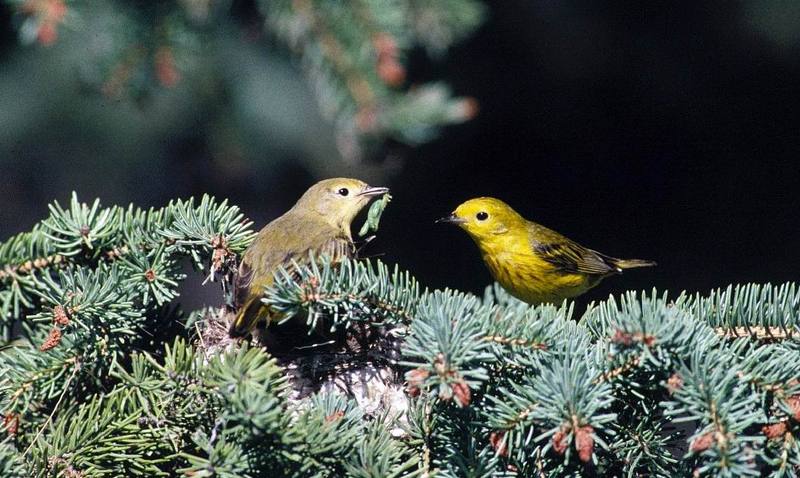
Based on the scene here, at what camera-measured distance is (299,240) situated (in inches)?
152

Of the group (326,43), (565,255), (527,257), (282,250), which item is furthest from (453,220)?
(326,43)

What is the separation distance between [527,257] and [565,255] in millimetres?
244

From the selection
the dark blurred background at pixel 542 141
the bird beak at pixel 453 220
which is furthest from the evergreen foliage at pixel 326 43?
the bird beak at pixel 453 220

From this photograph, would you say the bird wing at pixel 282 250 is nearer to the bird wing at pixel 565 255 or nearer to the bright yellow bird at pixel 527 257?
the bright yellow bird at pixel 527 257

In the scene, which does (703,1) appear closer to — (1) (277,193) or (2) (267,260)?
(1) (277,193)

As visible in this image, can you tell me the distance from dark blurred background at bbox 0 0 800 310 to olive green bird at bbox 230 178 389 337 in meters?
0.94

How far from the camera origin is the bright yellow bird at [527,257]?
192 inches

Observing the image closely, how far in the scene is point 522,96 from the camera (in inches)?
243

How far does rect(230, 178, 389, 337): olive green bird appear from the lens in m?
3.19

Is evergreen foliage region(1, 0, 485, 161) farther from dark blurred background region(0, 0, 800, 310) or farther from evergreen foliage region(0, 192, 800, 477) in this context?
dark blurred background region(0, 0, 800, 310)

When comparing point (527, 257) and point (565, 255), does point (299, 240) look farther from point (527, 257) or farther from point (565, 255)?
point (565, 255)

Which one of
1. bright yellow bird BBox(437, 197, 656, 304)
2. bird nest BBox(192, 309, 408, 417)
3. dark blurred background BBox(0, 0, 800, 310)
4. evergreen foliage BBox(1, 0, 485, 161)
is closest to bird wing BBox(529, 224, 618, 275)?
bright yellow bird BBox(437, 197, 656, 304)

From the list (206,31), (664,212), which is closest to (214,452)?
(206,31)

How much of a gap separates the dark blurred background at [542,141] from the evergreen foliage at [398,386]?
8.38ft
